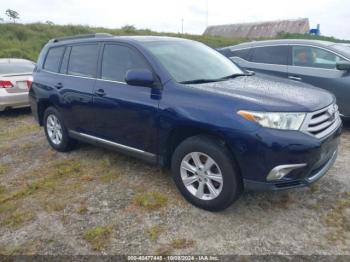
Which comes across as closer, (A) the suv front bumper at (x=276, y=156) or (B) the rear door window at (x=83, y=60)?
(A) the suv front bumper at (x=276, y=156)

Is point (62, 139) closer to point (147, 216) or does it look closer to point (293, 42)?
point (147, 216)

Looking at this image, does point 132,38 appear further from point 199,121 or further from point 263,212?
point 263,212

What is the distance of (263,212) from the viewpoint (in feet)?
11.3

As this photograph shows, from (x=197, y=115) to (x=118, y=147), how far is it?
1.38 metres

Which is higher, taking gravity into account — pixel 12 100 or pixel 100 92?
pixel 100 92

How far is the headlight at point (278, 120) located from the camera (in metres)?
3.00

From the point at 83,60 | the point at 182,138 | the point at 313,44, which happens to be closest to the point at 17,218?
the point at 182,138

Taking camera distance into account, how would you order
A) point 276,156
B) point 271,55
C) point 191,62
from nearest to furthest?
point 276,156
point 191,62
point 271,55

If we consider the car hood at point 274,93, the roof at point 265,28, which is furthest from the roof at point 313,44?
the roof at point 265,28

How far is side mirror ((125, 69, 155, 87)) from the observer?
11.9 ft

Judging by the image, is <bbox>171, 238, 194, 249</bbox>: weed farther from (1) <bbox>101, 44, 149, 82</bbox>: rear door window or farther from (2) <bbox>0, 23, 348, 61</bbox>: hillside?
(2) <bbox>0, 23, 348, 61</bbox>: hillside

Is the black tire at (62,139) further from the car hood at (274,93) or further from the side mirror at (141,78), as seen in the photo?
the car hood at (274,93)

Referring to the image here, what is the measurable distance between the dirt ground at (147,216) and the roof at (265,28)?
114 feet

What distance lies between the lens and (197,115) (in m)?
3.31
